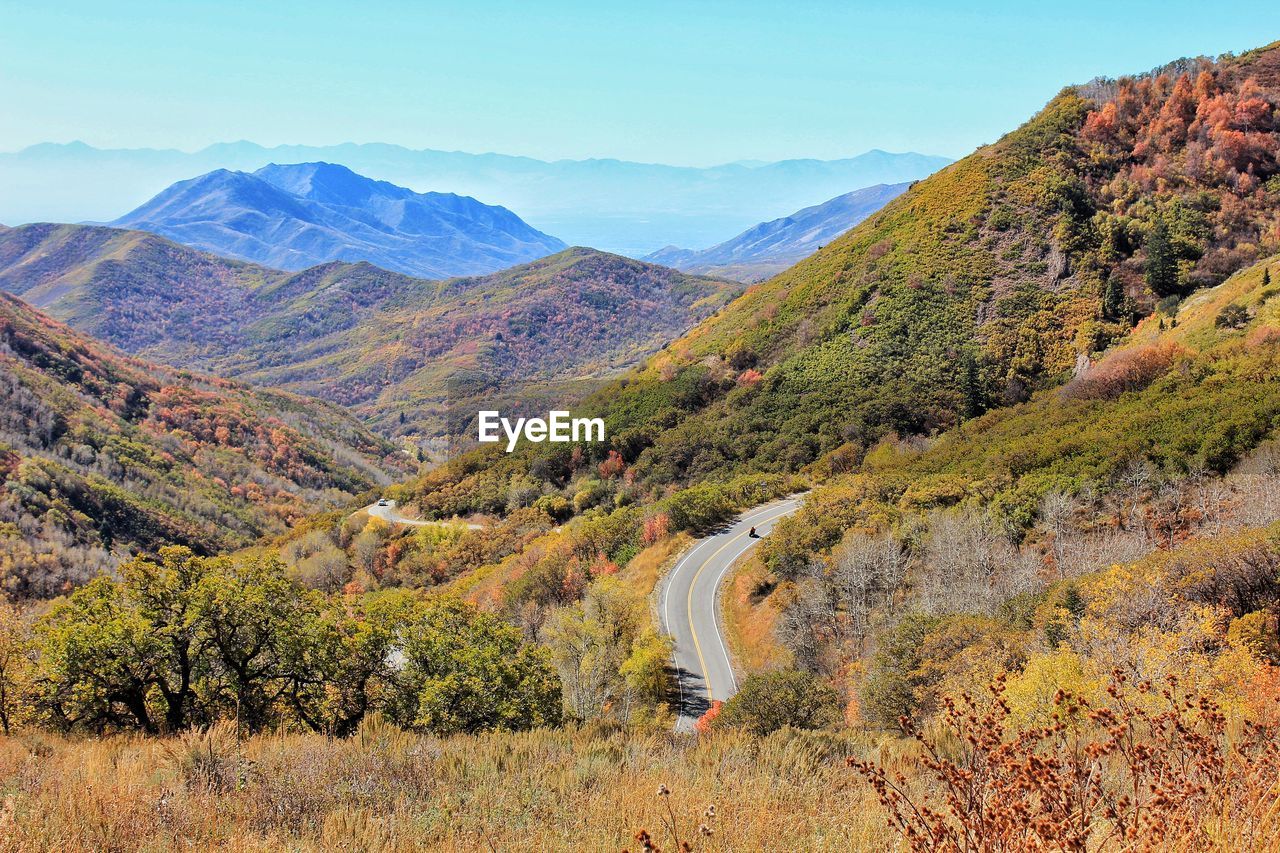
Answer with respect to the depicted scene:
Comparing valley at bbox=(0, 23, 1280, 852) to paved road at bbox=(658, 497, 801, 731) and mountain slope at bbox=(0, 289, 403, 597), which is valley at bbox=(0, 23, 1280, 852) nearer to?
paved road at bbox=(658, 497, 801, 731)

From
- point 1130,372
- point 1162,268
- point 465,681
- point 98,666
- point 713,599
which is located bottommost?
point 713,599

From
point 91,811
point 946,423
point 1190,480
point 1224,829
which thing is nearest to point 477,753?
point 91,811

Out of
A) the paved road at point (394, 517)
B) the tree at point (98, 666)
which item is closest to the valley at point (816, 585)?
the tree at point (98, 666)

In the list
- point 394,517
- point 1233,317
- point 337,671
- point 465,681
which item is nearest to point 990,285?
point 1233,317

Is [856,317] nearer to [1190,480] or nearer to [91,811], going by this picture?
[1190,480]

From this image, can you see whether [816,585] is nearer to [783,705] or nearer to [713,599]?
[713,599]

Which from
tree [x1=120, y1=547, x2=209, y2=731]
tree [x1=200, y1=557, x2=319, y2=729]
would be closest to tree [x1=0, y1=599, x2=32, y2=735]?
tree [x1=120, y1=547, x2=209, y2=731]
